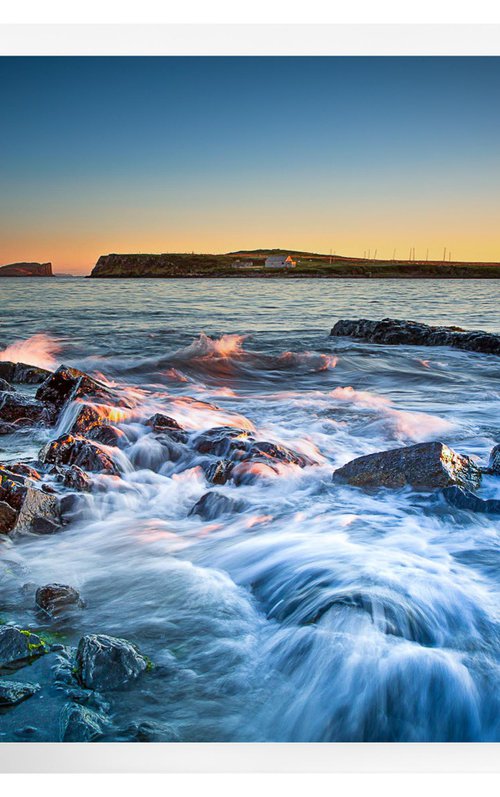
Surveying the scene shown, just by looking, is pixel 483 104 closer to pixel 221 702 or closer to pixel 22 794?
pixel 221 702

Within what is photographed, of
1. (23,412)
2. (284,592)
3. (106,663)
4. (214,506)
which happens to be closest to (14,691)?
(106,663)

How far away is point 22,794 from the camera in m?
2.65

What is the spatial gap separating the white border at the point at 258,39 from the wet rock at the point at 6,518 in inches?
136

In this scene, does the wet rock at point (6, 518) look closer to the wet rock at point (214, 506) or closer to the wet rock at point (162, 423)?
the wet rock at point (214, 506)

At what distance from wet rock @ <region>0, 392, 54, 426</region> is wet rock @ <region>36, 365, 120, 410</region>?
0.64ft

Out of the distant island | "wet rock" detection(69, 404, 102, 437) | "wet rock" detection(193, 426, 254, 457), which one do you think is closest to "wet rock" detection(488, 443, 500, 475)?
"wet rock" detection(193, 426, 254, 457)

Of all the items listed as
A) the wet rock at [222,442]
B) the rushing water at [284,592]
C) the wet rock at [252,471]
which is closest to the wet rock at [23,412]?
the rushing water at [284,592]

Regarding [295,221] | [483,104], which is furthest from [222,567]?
[295,221]

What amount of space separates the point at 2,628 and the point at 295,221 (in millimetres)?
10058

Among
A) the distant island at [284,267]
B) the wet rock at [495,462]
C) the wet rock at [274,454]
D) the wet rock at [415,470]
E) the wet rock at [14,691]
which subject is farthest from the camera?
the distant island at [284,267]

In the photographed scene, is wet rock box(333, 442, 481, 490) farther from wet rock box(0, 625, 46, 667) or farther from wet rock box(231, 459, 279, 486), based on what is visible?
wet rock box(0, 625, 46, 667)

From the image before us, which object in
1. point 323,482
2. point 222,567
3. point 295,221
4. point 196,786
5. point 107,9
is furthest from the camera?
point 295,221

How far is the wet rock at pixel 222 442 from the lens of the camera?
623 centimetres

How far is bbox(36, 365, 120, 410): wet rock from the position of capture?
7.77m
